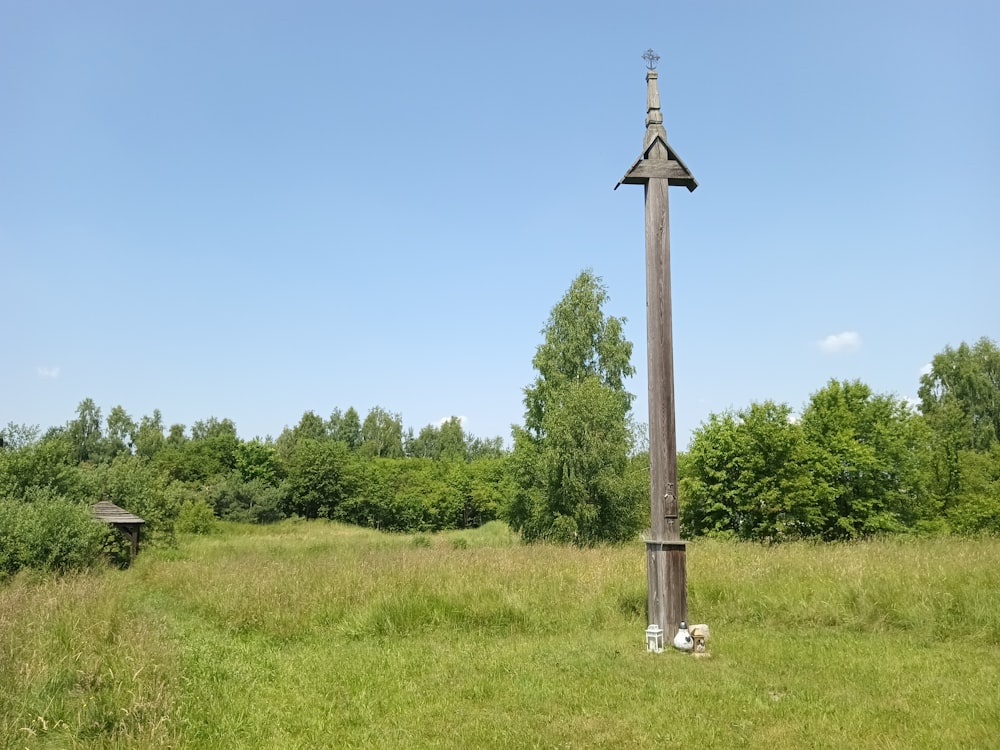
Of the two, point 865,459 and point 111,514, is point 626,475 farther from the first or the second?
point 111,514

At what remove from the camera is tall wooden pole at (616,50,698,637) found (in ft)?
24.1

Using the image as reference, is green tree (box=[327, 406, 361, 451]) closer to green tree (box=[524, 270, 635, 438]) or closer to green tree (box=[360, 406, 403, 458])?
green tree (box=[360, 406, 403, 458])

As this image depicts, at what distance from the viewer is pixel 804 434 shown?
2288cm

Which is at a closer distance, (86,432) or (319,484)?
(319,484)

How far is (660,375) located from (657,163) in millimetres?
2581

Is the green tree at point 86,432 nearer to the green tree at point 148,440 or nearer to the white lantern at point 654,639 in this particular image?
the green tree at point 148,440

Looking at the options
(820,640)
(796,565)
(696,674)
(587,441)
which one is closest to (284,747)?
(696,674)

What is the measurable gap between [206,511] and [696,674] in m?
42.6

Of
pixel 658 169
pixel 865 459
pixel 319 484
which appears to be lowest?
pixel 319 484

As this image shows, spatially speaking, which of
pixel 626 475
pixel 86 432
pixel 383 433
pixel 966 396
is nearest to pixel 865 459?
pixel 626 475

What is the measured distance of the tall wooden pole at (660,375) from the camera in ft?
24.1

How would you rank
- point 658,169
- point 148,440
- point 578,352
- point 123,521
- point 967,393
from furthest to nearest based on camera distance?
1. point 148,440
2. point 967,393
3. point 578,352
4. point 123,521
5. point 658,169

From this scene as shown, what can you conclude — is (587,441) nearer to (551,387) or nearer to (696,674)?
(551,387)

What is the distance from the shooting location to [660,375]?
7.60 m
